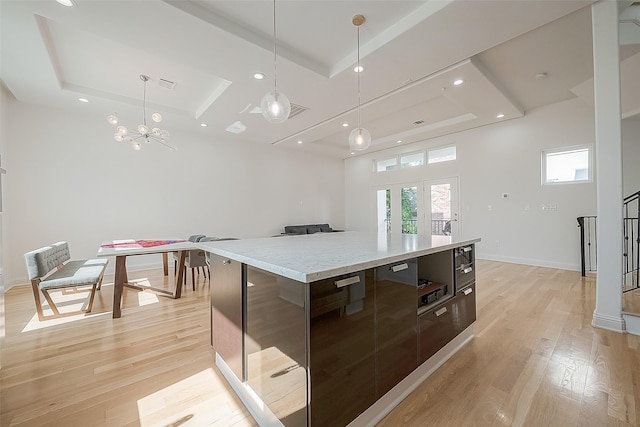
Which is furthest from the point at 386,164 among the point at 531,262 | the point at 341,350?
the point at 341,350

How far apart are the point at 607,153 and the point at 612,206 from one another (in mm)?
502

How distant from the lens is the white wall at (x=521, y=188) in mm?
4609

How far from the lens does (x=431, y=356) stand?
175cm

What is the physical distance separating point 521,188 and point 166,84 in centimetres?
683

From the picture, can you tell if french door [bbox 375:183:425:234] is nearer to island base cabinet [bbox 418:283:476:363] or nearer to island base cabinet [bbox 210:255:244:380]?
island base cabinet [bbox 418:283:476:363]

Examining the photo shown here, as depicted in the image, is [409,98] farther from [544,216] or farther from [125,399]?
[125,399]

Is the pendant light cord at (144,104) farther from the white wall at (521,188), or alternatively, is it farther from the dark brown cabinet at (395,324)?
the white wall at (521,188)

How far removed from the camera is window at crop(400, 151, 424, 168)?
6895 mm

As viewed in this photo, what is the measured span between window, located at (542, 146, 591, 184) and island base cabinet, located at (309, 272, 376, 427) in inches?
223

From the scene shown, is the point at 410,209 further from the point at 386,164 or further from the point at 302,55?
the point at 302,55

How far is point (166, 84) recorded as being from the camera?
3879 millimetres

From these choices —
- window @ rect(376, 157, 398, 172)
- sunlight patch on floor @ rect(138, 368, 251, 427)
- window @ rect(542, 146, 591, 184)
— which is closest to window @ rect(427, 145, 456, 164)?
window @ rect(376, 157, 398, 172)

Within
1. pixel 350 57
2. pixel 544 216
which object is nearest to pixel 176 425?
pixel 350 57

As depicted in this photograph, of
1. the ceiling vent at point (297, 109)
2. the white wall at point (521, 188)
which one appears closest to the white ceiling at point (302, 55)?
the ceiling vent at point (297, 109)
